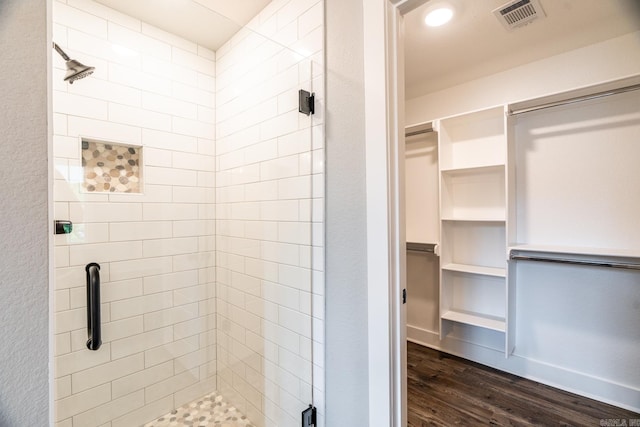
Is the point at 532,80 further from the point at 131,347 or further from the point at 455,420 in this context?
the point at 131,347

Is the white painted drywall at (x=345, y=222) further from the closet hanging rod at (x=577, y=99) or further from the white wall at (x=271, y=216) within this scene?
the closet hanging rod at (x=577, y=99)

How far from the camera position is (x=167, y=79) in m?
1.82

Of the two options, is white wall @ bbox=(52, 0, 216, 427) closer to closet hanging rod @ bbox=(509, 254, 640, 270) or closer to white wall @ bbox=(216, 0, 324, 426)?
white wall @ bbox=(216, 0, 324, 426)

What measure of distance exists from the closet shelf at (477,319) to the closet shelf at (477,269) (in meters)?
0.40

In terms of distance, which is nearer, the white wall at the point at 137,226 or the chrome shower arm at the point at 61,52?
the chrome shower arm at the point at 61,52

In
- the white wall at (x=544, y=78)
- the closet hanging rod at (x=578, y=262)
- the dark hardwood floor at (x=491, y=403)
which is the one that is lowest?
the dark hardwood floor at (x=491, y=403)

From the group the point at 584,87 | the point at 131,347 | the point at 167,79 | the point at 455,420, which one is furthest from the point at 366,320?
the point at 584,87

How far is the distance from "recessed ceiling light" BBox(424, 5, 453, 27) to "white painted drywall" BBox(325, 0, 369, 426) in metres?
0.68

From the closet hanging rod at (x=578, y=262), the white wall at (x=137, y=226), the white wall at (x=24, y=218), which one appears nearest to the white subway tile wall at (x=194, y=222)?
the white wall at (x=137, y=226)

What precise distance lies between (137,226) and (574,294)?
2994 mm

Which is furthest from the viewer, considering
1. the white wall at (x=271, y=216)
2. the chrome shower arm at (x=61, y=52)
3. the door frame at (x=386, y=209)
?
the white wall at (x=271, y=216)

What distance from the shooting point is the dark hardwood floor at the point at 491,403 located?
1.75m

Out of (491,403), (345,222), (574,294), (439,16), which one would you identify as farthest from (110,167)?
(574,294)

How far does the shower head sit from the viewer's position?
1386 mm
